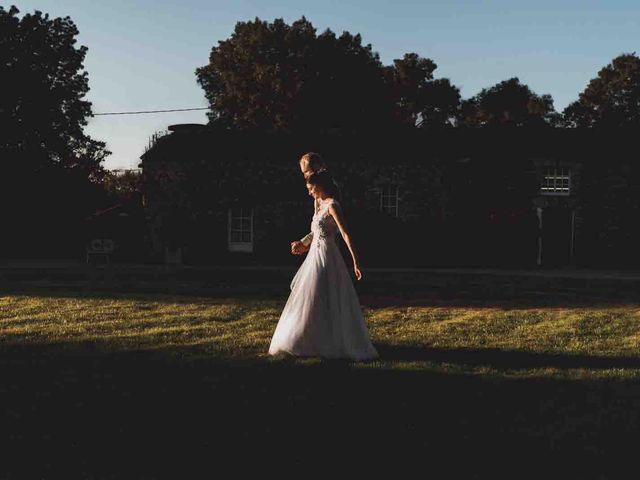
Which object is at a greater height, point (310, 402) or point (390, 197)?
point (390, 197)

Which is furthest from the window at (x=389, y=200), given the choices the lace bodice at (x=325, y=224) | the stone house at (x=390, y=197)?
the lace bodice at (x=325, y=224)

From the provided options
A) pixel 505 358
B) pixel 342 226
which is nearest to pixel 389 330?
pixel 505 358

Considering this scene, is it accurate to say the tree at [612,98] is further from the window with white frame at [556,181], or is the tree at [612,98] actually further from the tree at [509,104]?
the window with white frame at [556,181]

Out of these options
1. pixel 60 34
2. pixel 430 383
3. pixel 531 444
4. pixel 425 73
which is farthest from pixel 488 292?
pixel 425 73

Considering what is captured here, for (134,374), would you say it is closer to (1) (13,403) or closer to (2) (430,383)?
(1) (13,403)

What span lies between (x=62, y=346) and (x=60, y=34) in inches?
1184

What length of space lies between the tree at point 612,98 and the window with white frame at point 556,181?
21.8 meters

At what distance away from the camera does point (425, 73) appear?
47.9 metres

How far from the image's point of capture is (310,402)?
5.28 meters

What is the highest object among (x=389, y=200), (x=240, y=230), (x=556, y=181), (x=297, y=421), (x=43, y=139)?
(x=43, y=139)

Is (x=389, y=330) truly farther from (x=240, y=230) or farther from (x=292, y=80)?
(x=292, y=80)

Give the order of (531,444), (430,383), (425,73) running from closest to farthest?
(531,444)
(430,383)
(425,73)

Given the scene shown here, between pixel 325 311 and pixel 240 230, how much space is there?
18.8m

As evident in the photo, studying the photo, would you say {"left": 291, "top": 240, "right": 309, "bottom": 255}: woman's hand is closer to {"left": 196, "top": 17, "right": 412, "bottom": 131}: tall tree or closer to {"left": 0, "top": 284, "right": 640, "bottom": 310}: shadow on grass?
{"left": 0, "top": 284, "right": 640, "bottom": 310}: shadow on grass
